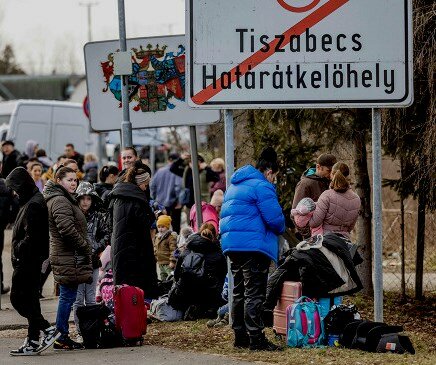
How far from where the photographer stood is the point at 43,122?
34188 millimetres

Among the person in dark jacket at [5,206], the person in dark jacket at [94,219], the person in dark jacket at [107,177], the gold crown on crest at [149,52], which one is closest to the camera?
the person in dark jacket at [94,219]

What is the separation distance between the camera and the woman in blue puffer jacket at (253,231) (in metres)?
11.0

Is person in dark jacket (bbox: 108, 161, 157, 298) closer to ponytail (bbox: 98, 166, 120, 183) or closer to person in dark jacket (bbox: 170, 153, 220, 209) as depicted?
ponytail (bbox: 98, 166, 120, 183)

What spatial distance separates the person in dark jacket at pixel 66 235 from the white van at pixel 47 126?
22.0 meters

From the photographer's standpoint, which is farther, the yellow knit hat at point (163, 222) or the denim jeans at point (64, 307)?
the yellow knit hat at point (163, 222)

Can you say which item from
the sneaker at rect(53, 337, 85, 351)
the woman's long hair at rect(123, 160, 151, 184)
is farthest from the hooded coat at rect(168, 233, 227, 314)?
Answer: the sneaker at rect(53, 337, 85, 351)

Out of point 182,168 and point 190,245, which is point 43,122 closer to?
point 182,168

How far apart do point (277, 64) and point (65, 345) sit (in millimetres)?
3369

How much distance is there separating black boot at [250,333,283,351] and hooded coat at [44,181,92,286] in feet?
5.93

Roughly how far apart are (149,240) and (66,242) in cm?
153

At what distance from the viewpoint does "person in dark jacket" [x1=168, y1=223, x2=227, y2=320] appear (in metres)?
13.6

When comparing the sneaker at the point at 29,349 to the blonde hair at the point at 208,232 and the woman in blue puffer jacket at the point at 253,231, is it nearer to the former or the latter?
the woman in blue puffer jacket at the point at 253,231

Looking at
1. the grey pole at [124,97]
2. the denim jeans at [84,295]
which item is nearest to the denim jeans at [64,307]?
the denim jeans at [84,295]

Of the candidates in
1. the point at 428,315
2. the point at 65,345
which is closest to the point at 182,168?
the point at 428,315
